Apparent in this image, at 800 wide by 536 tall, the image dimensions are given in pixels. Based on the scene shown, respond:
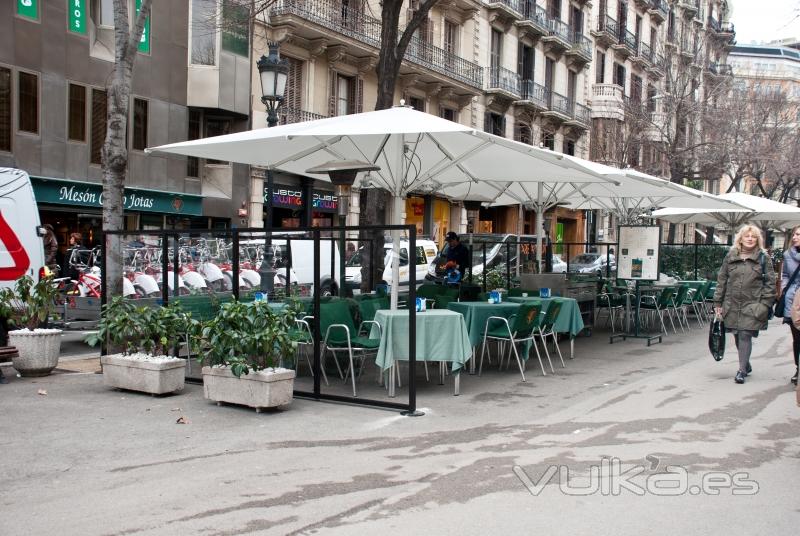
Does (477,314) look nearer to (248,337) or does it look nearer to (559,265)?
(248,337)

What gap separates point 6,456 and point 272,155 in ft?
18.4

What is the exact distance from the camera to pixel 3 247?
35.5 feet

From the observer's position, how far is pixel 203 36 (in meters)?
23.0

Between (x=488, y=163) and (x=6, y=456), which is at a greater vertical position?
(x=488, y=163)

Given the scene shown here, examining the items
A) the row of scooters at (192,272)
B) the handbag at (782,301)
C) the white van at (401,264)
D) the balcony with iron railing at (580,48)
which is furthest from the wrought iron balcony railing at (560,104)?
the row of scooters at (192,272)

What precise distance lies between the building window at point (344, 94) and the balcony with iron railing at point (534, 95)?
11.8m

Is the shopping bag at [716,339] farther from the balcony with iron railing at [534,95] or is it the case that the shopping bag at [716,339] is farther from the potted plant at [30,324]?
the balcony with iron railing at [534,95]

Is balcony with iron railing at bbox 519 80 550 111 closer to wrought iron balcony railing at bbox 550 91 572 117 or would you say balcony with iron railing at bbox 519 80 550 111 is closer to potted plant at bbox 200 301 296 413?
wrought iron balcony railing at bbox 550 91 572 117

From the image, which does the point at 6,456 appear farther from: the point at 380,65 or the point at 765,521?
the point at 380,65

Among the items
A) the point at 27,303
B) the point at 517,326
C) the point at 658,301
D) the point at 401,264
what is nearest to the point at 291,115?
the point at 401,264

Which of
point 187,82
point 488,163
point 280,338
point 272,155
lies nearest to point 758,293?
point 488,163

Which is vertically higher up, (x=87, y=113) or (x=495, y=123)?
(x=495, y=123)

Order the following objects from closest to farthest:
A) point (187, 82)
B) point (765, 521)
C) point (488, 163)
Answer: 1. point (765, 521)
2. point (488, 163)
3. point (187, 82)

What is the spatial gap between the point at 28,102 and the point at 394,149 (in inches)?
504
